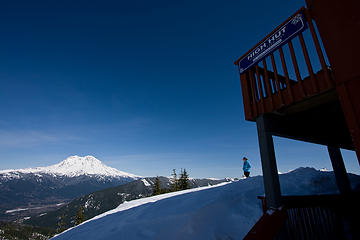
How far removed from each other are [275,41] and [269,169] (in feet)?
8.93

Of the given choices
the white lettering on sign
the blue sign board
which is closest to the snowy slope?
the blue sign board

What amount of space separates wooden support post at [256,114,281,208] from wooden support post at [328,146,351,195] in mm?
3507

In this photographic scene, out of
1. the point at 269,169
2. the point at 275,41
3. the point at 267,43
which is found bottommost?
the point at 269,169

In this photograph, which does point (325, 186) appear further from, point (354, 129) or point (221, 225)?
point (354, 129)

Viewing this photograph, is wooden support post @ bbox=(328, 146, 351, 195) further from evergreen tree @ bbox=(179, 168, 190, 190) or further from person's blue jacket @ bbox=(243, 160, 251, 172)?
evergreen tree @ bbox=(179, 168, 190, 190)

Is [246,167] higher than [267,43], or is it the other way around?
[267,43]

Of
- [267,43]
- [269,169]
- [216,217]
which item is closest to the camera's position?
[269,169]

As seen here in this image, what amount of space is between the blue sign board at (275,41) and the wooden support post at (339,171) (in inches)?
178

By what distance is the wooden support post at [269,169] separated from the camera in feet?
12.1

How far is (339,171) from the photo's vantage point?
5949mm

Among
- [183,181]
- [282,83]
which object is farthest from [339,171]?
[183,181]

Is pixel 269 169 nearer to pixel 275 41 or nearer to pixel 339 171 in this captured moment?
pixel 275 41

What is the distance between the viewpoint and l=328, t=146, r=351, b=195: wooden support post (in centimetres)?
571

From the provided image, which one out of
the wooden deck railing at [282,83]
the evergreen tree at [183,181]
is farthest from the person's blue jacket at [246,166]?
the evergreen tree at [183,181]
